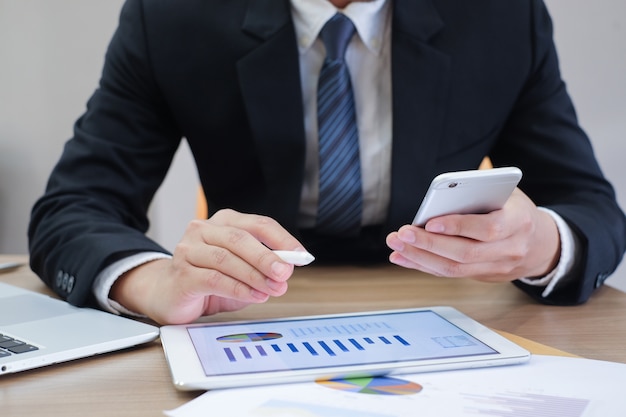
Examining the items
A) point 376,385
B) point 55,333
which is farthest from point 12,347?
point 376,385

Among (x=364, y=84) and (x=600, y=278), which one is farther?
(x=364, y=84)

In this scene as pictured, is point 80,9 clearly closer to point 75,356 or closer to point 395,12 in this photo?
point 395,12

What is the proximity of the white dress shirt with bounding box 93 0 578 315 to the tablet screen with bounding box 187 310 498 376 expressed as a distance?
39 cm

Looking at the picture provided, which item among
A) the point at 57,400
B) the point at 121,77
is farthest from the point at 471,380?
the point at 121,77

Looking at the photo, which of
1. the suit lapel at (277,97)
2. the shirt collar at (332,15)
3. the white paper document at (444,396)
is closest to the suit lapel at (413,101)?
the shirt collar at (332,15)

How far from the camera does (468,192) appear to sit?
625 millimetres

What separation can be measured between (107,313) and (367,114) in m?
0.51

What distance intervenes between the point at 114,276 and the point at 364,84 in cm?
49

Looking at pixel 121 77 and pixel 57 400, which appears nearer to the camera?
pixel 57 400

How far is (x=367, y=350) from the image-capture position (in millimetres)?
594

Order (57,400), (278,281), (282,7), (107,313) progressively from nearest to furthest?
(57,400) → (278,281) → (107,313) → (282,7)

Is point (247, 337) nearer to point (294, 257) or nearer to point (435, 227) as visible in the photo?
point (294, 257)

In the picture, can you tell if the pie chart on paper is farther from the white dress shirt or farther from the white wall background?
the white wall background

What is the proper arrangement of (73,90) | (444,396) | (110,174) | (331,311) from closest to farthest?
1. (444,396)
2. (331,311)
3. (110,174)
4. (73,90)
